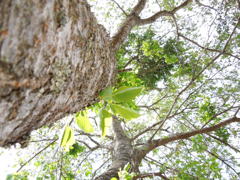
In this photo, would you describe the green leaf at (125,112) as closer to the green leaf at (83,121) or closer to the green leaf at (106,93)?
the green leaf at (106,93)

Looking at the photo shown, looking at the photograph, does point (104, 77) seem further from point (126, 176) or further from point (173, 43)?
point (173, 43)

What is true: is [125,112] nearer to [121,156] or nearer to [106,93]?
[106,93]

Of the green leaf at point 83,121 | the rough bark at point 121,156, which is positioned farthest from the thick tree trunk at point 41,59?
the rough bark at point 121,156

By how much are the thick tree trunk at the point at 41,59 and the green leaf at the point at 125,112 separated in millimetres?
256

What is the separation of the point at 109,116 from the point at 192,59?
3456 mm

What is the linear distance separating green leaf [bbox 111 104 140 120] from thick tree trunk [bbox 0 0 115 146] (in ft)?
0.84

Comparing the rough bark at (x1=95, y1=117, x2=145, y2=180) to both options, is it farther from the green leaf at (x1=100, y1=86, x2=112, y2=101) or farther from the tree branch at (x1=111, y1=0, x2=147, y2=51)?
the green leaf at (x1=100, y1=86, x2=112, y2=101)

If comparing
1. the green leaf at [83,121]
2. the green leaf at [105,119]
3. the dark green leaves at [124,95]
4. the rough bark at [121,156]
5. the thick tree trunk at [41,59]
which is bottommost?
the thick tree trunk at [41,59]

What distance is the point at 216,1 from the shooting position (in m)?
4.24

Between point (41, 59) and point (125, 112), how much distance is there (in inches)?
25.4

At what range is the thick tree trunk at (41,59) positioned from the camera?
49 centimetres

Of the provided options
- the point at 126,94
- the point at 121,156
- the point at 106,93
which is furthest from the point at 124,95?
the point at 121,156

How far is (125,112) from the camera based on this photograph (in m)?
1.14

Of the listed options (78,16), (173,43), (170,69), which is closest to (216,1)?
(173,43)
